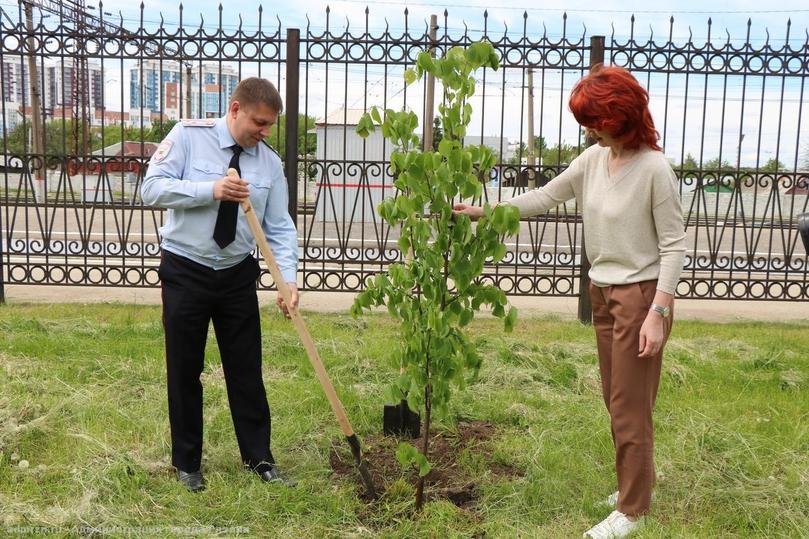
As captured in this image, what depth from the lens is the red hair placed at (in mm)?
2748

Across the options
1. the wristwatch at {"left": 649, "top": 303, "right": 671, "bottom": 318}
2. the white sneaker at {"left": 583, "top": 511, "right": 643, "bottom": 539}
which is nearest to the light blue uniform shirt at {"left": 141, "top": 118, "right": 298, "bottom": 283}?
the wristwatch at {"left": 649, "top": 303, "right": 671, "bottom": 318}

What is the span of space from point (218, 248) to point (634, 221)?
164 centimetres

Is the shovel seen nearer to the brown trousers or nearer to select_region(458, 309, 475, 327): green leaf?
select_region(458, 309, 475, 327): green leaf

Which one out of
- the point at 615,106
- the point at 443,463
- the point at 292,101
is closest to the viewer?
the point at 615,106

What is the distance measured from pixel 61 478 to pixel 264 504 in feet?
3.12

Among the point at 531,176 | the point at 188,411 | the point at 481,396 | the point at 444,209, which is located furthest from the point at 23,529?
the point at 531,176

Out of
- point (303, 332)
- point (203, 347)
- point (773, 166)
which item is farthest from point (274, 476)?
point (773, 166)

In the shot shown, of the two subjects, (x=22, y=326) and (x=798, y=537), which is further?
(x=22, y=326)

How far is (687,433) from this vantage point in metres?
4.16

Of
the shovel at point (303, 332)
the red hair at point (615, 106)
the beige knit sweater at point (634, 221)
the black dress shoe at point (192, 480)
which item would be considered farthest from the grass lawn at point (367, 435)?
the red hair at point (615, 106)

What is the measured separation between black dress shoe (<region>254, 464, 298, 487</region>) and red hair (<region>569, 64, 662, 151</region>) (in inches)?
78.1

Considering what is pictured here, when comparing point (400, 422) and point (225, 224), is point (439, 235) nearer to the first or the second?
point (225, 224)

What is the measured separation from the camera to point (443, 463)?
3.93 meters

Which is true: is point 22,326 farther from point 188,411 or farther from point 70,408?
point 188,411
